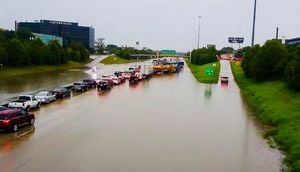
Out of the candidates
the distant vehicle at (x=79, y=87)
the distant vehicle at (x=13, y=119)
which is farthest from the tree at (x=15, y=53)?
the distant vehicle at (x=13, y=119)

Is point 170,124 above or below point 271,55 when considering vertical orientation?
below

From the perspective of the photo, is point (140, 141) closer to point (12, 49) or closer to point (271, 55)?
point (271, 55)

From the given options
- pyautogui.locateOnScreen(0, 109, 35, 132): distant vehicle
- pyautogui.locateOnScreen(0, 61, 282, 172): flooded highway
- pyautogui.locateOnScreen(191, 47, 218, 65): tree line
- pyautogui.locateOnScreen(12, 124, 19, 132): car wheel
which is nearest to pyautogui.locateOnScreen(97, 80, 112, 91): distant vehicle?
pyautogui.locateOnScreen(0, 61, 282, 172): flooded highway

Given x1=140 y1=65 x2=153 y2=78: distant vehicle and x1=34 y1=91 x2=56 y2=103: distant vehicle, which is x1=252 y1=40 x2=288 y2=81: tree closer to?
x1=140 y1=65 x2=153 y2=78: distant vehicle

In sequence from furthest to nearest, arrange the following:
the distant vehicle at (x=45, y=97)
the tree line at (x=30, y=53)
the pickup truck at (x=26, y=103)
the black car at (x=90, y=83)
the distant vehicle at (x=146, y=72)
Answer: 1. the tree line at (x=30, y=53)
2. the distant vehicle at (x=146, y=72)
3. the black car at (x=90, y=83)
4. the distant vehicle at (x=45, y=97)
5. the pickup truck at (x=26, y=103)

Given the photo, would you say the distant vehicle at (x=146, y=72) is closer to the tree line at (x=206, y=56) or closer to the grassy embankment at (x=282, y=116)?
the grassy embankment at (x=282, y=116)

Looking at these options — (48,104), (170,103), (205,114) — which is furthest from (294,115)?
(48,104)
